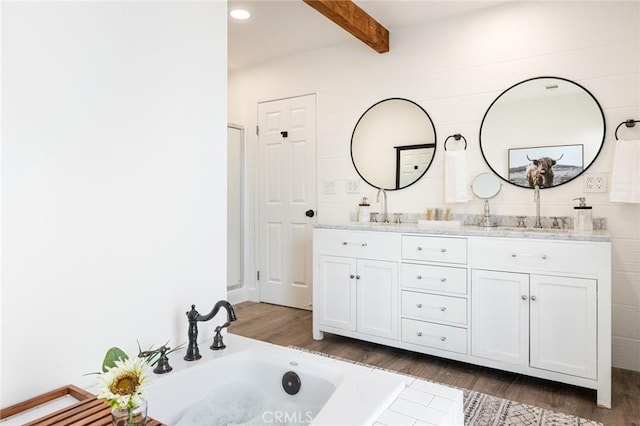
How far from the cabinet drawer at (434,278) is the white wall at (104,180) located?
142 centimetres

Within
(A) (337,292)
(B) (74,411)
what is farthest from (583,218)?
(B) (74,411)

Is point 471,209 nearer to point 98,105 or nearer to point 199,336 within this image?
point 199,336

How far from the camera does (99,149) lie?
1334 millimetres

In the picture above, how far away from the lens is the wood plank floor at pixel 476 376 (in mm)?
2158

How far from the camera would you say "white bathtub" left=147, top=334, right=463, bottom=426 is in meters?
1.23

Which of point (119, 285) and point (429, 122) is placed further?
point (429, 122)

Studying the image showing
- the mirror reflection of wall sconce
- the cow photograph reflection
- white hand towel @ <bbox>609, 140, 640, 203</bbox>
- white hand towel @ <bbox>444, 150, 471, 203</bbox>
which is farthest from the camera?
the mirror reflection of wall sconce

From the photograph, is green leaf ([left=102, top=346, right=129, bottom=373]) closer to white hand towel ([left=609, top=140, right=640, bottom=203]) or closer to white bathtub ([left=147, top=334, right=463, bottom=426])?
white bathtub ([left=147, top=334, right=463, bottom=426])

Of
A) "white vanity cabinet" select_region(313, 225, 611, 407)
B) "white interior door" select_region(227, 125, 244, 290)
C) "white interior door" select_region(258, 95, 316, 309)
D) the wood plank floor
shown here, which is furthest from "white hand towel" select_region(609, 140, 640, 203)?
"white interior door" select_region(227, 125, 244, 290)

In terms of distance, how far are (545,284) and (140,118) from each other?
2258mm

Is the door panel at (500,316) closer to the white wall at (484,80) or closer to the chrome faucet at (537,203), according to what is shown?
the chrome faucet at (537,203)

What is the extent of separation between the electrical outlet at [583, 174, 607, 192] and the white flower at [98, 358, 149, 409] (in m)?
2.89

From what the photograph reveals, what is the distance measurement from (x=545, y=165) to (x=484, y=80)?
0.78 meters

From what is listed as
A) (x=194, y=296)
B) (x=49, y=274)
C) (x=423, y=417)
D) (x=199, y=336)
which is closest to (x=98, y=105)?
(x=49, y=274)
